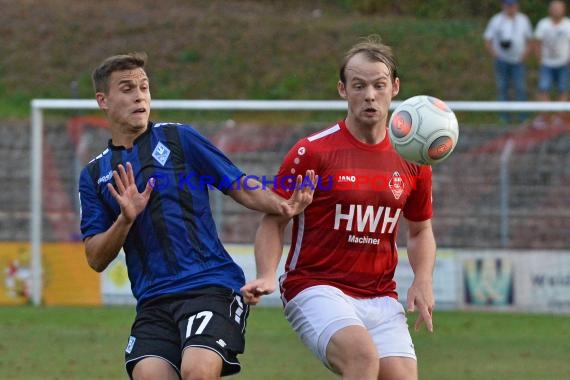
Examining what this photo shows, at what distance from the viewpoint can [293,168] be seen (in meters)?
6.14

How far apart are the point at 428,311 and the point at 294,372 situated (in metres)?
3.04

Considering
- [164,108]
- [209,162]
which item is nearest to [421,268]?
[209,162]

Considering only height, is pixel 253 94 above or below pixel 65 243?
above

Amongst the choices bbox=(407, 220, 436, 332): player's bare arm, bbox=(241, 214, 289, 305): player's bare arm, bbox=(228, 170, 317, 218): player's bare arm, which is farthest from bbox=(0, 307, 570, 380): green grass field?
bbox=(228, 170, 317, 218): player's bare arm

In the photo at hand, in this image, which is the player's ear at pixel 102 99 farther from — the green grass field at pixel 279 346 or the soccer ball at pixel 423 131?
→ the green grass field at pixel 279 346

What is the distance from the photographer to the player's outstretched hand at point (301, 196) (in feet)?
19.4

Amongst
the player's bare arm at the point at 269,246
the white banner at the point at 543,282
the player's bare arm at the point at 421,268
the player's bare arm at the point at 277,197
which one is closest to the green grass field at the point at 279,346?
the white banner at the point at 543,282

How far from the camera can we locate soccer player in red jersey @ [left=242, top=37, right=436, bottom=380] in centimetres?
600

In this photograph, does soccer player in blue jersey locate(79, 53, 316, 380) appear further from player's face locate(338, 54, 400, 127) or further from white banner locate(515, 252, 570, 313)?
white banner locate(515, 252, 570, 313)

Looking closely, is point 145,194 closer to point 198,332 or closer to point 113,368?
point 198,332

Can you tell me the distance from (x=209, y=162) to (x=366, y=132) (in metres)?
0.83

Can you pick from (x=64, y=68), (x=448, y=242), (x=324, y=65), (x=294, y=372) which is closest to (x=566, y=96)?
(x=448, y=242)

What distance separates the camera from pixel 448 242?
43.1ft

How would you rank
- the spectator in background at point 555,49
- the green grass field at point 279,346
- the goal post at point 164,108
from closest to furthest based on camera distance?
the green grass field at point 279,346 → the goal post at point 164,108 → the spectator in background at point 555,49
